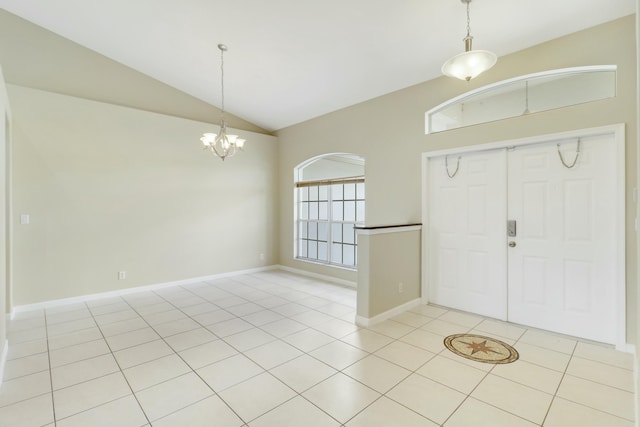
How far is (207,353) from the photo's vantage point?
2.76 metres

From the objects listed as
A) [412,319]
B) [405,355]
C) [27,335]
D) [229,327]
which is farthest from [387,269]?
[27,335]

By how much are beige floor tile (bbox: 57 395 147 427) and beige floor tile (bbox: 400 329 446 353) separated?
7.77 feet

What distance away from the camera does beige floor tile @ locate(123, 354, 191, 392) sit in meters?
2.30

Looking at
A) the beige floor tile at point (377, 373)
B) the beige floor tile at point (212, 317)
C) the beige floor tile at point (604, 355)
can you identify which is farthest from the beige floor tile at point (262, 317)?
the beige floor tile at point (604, 355)

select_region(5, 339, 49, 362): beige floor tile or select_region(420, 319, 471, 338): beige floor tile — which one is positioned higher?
select_region(5, 339, 49, 362): beige floor tile

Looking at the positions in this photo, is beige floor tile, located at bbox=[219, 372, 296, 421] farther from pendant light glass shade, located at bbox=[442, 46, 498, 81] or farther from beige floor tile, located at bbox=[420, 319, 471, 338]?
pendant light glass shade, located at bbox=[442, 46, 498, 81]

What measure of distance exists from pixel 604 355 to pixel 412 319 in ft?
5.74

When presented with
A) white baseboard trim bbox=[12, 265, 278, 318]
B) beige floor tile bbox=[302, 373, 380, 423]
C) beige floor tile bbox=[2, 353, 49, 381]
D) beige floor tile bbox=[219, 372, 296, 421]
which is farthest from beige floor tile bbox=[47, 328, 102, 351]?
beige floor tile bbox=[302, 373, 380, 423]

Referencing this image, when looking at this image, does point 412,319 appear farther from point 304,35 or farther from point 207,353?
point 304,35

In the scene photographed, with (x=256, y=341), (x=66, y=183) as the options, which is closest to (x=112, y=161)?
(x=66, y=183)

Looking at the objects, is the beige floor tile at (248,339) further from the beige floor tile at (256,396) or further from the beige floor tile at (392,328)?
the beige floor tile at (392,328)

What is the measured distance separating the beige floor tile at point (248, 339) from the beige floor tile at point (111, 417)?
3.27 ft

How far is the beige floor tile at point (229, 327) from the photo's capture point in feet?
10.6

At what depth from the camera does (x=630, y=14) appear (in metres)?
2.67
